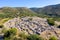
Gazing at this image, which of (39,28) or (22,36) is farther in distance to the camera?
(39,28)

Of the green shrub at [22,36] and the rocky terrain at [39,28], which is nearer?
the green shrub at [22,36]

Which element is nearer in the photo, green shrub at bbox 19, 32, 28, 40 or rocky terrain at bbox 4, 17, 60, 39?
green shrub at bbox 19, 32, 28, 40

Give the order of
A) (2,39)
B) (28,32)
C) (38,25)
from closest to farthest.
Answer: (2,39) < (28,32) < (38,25)

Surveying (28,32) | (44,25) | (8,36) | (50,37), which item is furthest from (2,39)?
(44,25)

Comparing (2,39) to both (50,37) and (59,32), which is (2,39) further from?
(59,32)

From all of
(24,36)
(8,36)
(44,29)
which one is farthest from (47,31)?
(8,36)

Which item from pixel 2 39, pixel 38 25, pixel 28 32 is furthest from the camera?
pixel 38 25

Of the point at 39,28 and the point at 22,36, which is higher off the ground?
the point at 39,28

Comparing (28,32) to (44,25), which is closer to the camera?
(28,32)

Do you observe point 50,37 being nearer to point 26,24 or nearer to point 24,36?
point 24,36
